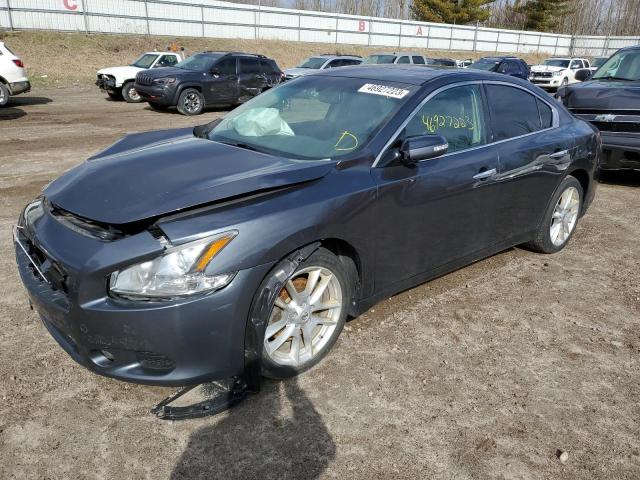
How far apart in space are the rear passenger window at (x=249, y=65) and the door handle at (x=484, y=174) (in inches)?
527

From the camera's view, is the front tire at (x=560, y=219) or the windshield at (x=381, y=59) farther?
the windshield at (x=381, y=59)

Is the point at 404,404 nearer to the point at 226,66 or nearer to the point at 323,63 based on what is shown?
the point at 226,66

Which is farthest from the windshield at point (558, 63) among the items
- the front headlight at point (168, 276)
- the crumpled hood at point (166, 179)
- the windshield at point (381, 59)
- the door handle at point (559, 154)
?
the front headlight at point (168, 276)

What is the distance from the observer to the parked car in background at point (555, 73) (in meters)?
26.0

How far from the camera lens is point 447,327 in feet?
12.1

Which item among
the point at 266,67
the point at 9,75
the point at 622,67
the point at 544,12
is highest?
the point at 544,12

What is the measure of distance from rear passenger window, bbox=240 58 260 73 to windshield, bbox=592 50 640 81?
Result: 10.5 meters

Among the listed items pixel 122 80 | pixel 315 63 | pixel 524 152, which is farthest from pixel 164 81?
pixel 524 152

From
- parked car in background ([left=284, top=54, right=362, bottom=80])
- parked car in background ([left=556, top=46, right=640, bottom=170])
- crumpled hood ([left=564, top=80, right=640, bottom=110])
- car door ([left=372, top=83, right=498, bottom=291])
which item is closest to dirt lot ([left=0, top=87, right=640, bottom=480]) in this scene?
car door ([left=372, top=83, right=498, bottom=291])

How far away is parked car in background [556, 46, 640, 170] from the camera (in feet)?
22.6

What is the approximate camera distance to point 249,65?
53.3 feet

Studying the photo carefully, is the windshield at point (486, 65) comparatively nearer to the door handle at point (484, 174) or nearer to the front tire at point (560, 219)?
the front tire at point (560, 219)

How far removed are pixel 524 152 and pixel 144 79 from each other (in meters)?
12.9

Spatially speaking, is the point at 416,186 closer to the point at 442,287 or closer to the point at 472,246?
the point at 472,246
